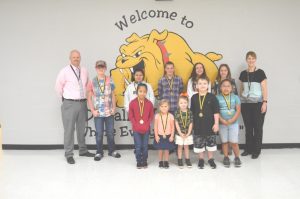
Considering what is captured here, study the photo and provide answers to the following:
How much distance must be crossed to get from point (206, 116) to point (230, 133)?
45cm

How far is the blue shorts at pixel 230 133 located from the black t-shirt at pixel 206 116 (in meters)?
0.25

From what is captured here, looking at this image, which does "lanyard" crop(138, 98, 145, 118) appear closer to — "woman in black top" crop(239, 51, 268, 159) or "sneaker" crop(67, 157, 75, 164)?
"sneaker" crop(67, 157, 75, 164)

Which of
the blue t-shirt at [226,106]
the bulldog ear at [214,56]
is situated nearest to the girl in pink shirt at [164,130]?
the blue t-shirt at [226,106]

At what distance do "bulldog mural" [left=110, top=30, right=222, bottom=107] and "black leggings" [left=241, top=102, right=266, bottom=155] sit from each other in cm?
73

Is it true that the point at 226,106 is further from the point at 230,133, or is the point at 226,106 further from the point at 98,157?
the point at 98,157

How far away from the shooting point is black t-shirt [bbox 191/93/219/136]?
4520mm

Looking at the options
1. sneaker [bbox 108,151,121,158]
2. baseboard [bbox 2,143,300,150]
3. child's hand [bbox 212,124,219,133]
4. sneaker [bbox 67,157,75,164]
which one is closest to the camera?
child's hand [bbox 212,124,219,133]

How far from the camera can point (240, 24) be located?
5367mm

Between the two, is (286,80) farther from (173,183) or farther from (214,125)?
(173,183)

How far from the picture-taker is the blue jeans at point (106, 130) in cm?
499

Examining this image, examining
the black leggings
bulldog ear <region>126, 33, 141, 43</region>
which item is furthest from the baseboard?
bulldog ear <region>126, 33, 141, 43</region>

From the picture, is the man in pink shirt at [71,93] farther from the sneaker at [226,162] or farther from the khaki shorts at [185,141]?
the sneaker at [226,162]

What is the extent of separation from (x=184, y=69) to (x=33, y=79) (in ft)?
7.77

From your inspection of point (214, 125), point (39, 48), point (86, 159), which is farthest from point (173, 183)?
point (39, 48)
